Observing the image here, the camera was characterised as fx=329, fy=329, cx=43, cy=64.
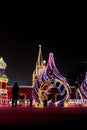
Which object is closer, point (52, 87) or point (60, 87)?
point (52, 87)

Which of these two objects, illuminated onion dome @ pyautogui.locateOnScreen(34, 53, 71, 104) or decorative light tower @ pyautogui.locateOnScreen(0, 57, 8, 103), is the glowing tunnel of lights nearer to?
illuminated onion dome @ pyautogui.locateOnScreen(34, 53, 71, 104)

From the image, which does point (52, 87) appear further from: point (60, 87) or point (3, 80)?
point (3, 80)

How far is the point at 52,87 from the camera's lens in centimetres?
2284

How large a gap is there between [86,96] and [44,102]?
10136mm

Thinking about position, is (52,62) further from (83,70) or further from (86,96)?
(83,70)

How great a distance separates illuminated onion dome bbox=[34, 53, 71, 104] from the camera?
22523 mm

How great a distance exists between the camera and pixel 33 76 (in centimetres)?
5656

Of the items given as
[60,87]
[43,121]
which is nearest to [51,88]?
[60,87]

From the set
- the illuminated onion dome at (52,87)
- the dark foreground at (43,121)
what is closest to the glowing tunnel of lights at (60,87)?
the illuminated onion dome at (52,87)

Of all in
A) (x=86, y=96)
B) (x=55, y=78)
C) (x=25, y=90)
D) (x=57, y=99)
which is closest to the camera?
(x=55, y=78)

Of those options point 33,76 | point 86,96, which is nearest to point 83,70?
point 33,76

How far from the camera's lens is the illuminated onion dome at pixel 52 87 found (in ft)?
73.9

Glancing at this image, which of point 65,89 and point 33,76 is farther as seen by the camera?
point 33,76

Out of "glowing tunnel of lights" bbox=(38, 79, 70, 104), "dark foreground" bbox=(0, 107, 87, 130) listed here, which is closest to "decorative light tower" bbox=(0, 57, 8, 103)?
"glowing tunnel of lights" bbox=(38, 79, 70, 104)
